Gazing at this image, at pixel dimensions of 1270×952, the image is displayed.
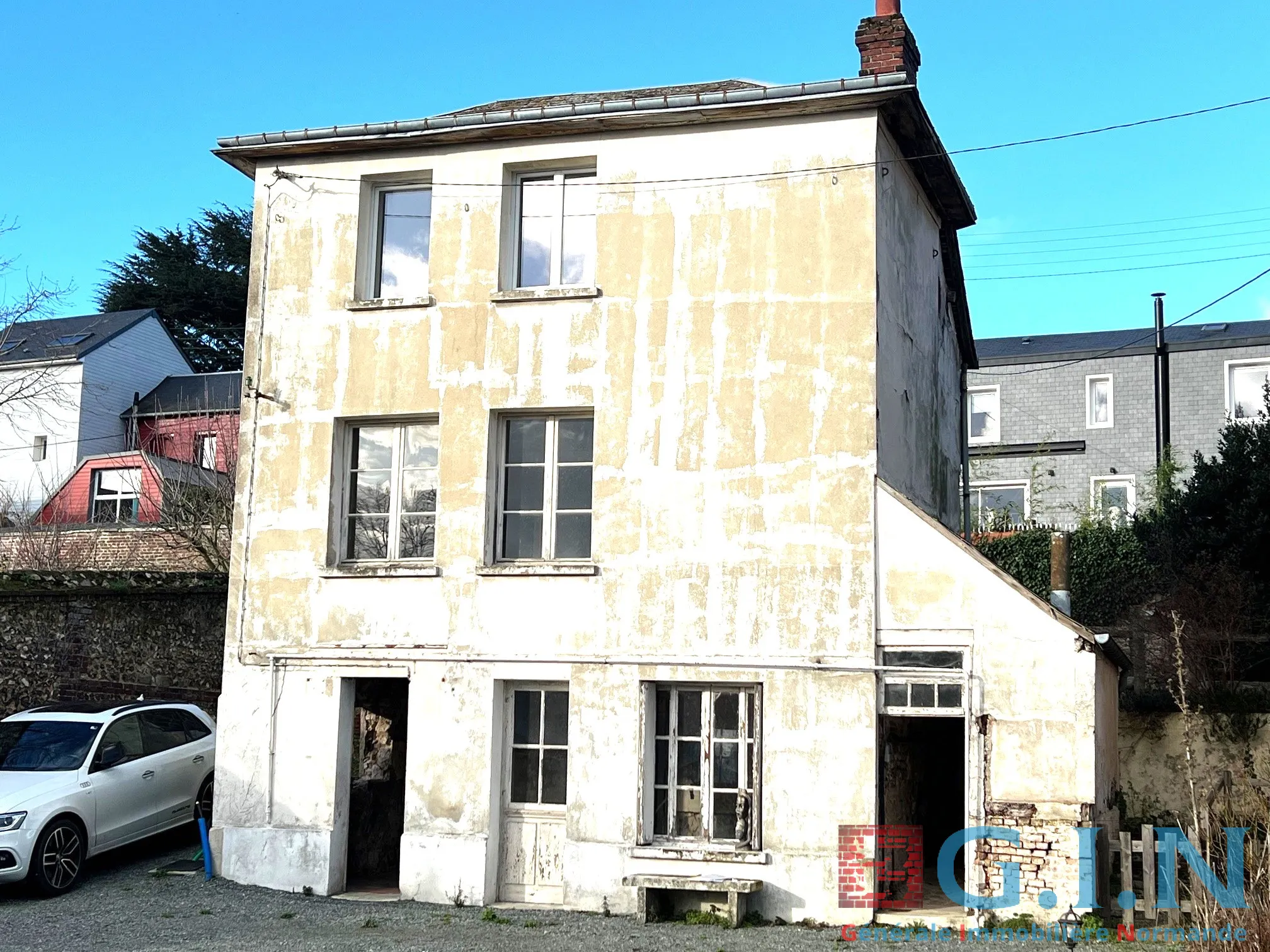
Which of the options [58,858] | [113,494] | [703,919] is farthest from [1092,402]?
[58,858]

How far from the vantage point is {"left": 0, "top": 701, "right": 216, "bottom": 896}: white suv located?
12625mm

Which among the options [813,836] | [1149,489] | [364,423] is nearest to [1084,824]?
[813,836]

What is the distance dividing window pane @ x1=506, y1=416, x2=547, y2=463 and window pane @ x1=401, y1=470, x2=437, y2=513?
884 millimetres

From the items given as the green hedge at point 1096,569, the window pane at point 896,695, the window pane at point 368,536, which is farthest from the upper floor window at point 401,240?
the green hedge at point 1096,569

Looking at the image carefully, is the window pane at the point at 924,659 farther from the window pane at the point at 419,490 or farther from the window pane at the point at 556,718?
the window pane at the point at 419,490

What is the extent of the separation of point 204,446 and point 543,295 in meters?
20.9

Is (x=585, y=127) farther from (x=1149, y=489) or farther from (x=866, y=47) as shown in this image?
(x=1149, y=489)

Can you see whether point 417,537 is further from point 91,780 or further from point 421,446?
point 91,780

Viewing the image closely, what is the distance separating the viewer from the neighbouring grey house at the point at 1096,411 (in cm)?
3075

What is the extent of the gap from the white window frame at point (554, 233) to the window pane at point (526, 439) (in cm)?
141

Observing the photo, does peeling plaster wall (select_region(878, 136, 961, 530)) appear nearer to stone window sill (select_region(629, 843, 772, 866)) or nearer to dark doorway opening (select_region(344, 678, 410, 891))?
stone window sill (select_region(629, 843, 772, 866))

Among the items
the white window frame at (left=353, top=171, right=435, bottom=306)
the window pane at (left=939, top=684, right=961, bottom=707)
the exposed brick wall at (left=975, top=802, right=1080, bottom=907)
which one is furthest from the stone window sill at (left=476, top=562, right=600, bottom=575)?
the exposed brick wall at (left=975, top=802, right=1080, bottom=907)

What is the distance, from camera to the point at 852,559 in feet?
40.4

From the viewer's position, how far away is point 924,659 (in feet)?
39.2
